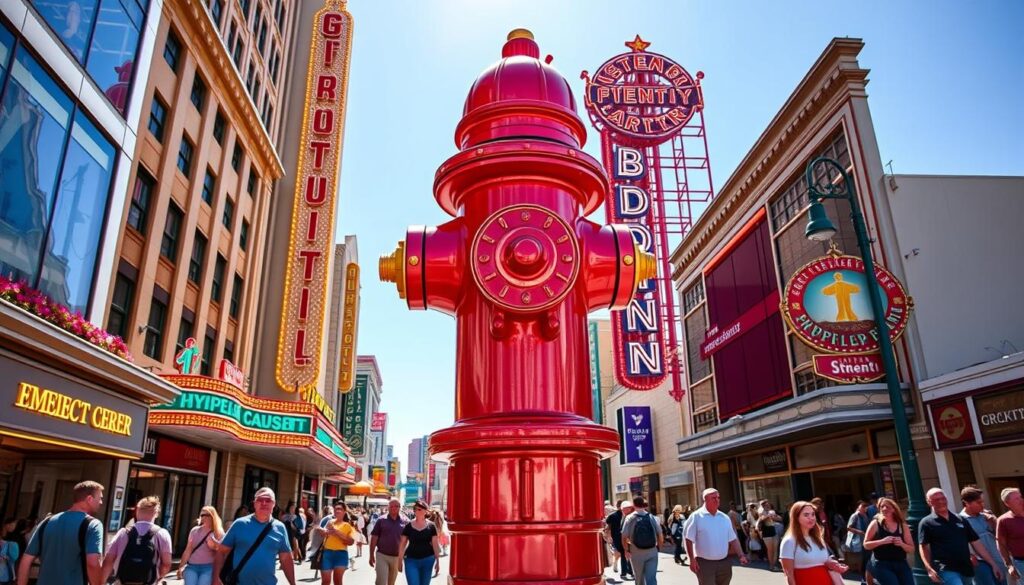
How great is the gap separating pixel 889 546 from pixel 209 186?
2074 centimetres

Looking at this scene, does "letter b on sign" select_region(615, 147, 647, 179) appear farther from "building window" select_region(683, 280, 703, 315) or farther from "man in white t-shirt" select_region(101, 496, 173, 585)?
"man in white t-shirt" select_region(101, 496, 173, 585)

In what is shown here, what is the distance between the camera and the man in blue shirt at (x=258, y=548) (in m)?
5.07

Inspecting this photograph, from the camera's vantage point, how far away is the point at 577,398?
221 cm

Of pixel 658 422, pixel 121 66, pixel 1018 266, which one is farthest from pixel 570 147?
pixel 658 422

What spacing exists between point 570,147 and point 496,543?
1388 mm

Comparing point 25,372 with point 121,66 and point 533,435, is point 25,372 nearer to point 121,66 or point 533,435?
point 121,66

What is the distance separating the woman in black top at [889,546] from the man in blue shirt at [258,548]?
6.06 m

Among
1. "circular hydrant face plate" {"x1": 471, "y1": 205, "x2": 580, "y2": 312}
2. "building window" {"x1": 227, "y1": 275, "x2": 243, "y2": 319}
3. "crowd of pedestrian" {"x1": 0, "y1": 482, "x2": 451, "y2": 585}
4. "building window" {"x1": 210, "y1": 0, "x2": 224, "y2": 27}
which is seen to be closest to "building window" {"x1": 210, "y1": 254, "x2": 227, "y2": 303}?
"building window" {"x1": 227, "y1": 275, "x2": 243, "y2": 319}

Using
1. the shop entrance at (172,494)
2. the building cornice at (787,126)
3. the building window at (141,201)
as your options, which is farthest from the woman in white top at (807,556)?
the building window at (141,201)

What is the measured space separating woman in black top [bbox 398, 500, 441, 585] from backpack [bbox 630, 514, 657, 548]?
2.74 meters

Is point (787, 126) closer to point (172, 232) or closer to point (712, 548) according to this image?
point (712, 548)

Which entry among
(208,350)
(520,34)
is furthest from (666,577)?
(208,350)

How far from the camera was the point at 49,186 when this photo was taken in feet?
32.5

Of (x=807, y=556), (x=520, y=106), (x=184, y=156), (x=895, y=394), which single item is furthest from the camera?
(x=184, y=156)
